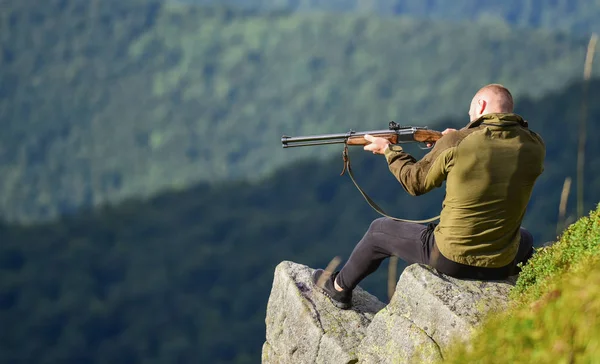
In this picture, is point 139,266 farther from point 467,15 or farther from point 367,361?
point 367,361

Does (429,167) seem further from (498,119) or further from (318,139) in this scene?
(318,139)

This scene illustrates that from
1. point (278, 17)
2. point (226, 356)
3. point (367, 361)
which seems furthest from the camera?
point (278, 17)

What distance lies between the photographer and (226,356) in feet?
45.3

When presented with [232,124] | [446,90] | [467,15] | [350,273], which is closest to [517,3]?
[467,15]

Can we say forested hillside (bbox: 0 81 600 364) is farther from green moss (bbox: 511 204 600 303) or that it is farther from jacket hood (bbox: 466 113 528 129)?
jacket hood (bbox: 466 113 528 129)

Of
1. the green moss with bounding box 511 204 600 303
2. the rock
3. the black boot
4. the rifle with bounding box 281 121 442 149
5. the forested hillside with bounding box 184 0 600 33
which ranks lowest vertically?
the rock

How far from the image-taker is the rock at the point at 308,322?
493cm

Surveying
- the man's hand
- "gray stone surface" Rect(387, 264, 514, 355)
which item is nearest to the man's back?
"gray stone surface" Rect(387, 264, 514, 355)

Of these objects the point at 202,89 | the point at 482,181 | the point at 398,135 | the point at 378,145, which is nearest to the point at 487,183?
the point at 482,181

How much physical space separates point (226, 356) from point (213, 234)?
1.86 meters

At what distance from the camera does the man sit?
419cm

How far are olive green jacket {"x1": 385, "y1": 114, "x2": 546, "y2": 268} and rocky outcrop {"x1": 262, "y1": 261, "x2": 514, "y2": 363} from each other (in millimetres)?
187

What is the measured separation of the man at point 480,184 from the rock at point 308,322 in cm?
66

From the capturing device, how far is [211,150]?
14250 mm
